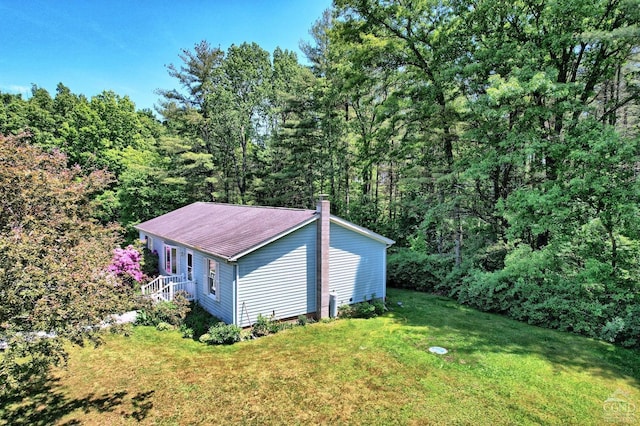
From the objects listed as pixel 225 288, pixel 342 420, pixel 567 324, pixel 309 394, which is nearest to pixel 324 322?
pixel 225 288

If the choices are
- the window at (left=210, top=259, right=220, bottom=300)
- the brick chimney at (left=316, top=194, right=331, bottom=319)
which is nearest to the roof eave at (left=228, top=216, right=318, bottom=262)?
the brick chimney at (left=316, top=194, right=331, bottom=319)

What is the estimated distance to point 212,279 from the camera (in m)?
12.1

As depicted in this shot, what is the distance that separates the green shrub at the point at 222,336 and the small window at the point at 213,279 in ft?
5.33

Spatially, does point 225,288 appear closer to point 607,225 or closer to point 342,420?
point 342,420

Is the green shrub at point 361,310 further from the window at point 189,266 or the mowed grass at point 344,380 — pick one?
the window at point 189,266

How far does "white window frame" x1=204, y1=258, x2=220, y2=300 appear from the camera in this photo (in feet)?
37.4

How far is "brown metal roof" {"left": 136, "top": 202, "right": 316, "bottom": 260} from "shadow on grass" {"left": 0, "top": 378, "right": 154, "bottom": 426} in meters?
4.28

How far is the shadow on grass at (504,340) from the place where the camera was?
28.1 ft

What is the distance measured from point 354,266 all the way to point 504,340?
563cm

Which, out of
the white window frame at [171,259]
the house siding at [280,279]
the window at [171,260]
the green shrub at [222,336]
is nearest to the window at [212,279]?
the house siding at [280,279]

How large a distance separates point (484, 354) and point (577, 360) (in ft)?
7.79

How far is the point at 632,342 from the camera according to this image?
30.9ft

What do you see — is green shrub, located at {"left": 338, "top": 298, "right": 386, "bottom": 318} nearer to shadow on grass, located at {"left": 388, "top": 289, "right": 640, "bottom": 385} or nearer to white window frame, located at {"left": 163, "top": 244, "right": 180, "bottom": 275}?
shadow on grass, located at {"left": 388, "top": 289, "right": 640, "bottom": 385}

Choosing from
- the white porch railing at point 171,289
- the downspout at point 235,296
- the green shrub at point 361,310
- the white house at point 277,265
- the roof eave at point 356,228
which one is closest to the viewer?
the downspout at point 235,296
